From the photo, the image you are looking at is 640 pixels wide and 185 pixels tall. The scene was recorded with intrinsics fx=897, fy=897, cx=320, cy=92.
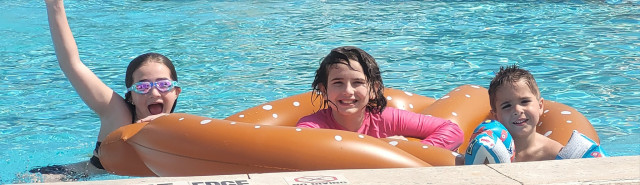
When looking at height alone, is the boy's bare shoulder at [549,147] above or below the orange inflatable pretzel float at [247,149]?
below

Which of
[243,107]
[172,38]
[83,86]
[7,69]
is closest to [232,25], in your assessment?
[172,38]

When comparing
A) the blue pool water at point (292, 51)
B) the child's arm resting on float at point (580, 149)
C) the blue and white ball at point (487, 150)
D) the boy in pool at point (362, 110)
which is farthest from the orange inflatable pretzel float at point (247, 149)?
the blue pool water at point (292, 51)

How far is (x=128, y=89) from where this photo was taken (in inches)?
175

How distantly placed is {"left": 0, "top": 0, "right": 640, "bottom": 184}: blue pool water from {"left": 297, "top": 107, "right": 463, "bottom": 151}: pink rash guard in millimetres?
1891

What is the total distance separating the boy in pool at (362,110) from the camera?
402cm

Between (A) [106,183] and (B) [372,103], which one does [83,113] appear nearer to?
(B) [372,103]

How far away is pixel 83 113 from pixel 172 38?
3.39 meters

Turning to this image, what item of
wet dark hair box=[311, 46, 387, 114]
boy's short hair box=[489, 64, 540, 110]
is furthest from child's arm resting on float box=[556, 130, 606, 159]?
wet dark hair box=[311, 46, 387, 114]

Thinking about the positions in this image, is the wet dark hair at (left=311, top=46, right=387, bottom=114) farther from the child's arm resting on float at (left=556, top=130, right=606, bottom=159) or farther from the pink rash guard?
the child's arm resting on float at (left=556, top=130, right=606, bottom=159)

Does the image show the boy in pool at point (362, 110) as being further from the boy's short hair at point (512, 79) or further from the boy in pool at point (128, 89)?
the boy in pool at point (128, 89)

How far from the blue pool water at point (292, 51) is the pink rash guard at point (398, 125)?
1.89 meters

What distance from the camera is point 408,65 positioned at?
8.37m

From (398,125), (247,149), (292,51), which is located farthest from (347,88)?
(292,51)

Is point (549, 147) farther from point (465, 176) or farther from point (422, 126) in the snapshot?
point (465, 176)
